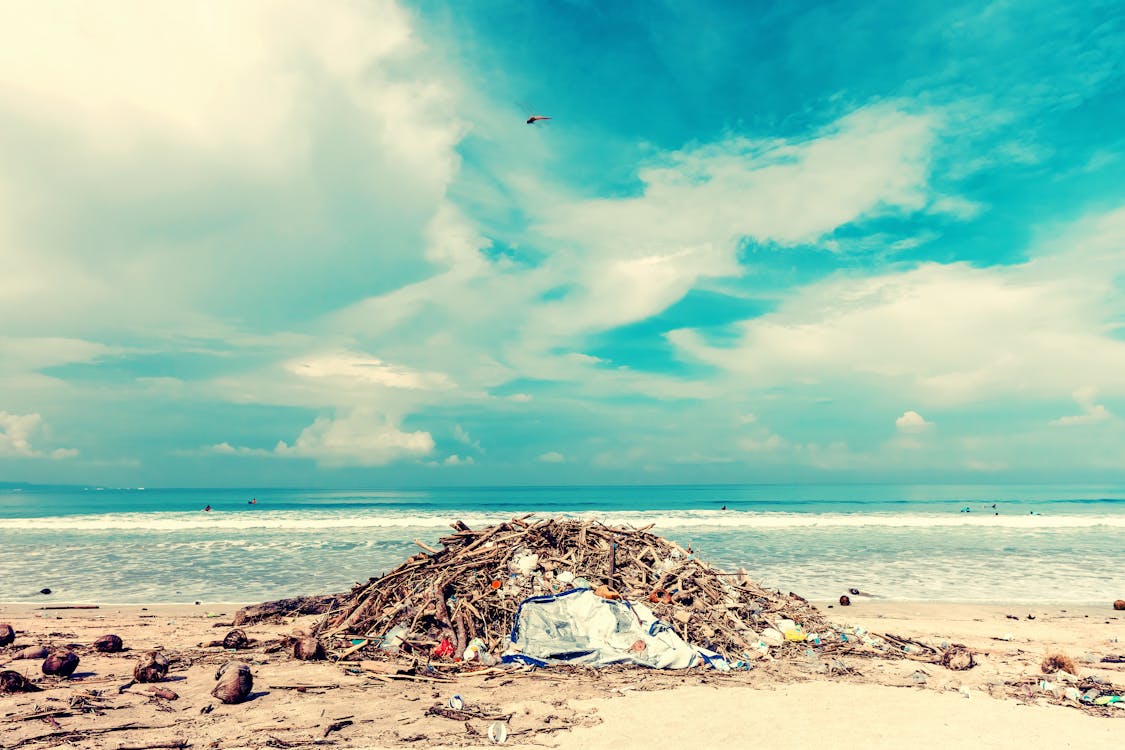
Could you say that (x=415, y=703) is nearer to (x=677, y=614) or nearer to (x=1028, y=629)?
(x=677, y=614)

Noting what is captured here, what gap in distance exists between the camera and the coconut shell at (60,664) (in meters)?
8.75

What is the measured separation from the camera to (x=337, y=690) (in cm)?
847

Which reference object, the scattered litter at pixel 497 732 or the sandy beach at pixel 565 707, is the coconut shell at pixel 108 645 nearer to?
the sandy beach at pixel 565 707

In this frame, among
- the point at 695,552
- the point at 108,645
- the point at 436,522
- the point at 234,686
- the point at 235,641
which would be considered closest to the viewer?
the point at 234,686

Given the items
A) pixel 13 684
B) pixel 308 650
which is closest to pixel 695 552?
pixel 308 650

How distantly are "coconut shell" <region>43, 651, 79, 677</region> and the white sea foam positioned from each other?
Answer: 32067mm

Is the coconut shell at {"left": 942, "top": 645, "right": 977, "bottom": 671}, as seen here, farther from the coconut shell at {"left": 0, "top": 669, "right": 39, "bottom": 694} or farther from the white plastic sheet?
the coconut shell at {"left": 0, "top": 669, "right": 39, "bottom": 694}

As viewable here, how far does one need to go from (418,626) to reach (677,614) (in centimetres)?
425

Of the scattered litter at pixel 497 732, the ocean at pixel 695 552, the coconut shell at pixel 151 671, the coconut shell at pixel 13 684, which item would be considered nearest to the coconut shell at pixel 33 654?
the coconut shell at pixel 13 684

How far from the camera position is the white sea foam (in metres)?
41.3

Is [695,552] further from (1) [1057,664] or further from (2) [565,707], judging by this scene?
(2) [565,707]

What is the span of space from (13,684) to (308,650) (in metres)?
3.59

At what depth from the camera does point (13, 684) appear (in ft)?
26.5

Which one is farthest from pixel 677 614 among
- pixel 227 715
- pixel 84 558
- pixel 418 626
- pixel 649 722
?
pixel 84 558
